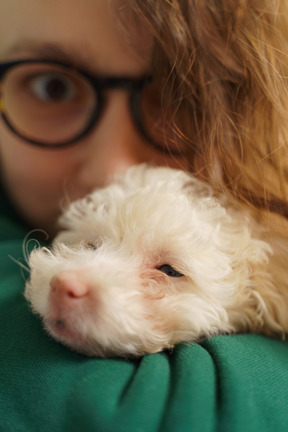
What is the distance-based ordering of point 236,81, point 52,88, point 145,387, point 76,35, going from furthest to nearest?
point 52,88 → point 76,35 → point 236,81 → point 145,387

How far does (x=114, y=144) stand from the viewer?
3.95 feet

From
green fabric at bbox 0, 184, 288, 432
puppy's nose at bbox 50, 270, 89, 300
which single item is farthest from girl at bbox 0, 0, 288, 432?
puppy's nose at bbox 50, 270, 89, 300

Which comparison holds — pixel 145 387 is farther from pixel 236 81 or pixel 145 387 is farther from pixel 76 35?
pixel 76 35

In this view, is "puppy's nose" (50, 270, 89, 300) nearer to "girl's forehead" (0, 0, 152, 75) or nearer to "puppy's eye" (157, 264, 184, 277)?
"puppy's eye" (157, 264, 184, 277)

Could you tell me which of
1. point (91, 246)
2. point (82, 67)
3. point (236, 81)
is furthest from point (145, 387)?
point (82, 67)

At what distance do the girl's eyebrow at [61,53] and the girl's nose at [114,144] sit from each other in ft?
0.36

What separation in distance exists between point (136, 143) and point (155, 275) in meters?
0.50

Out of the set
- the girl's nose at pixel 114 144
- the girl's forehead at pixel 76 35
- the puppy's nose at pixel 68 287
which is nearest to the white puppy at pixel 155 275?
the puppy's nose at pixel 68 287

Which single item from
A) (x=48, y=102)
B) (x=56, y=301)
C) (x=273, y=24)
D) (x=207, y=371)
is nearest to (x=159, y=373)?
(x=207, y=371)

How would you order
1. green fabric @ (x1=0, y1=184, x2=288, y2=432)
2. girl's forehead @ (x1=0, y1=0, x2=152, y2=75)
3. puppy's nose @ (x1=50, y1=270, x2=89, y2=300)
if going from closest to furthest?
green fabric @ (x1=0, y1=184, x2=288, y2=432)
puppy's nose @ (x1=50, y1=270, x2=89, y2=300)
girl's forehead @ (x1=0, y1=0, x2=152, y2=75)

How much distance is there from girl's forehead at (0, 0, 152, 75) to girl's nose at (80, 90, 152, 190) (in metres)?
0.10

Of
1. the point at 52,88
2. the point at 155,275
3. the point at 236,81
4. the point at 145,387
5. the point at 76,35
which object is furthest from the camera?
the point at 52,88

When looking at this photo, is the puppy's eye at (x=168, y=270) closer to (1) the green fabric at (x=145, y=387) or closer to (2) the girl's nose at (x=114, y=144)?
(1) the green fabric at (x=145, y=387)

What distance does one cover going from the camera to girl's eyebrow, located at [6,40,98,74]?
3.84 ft
